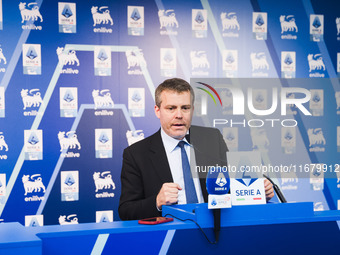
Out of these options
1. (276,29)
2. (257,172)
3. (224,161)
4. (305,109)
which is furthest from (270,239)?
(276,29)

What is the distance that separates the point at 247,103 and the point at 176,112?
0.37 metres

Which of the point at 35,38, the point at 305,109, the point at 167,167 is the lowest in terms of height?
the point at 167,167

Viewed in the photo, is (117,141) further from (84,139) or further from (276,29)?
(276,29)

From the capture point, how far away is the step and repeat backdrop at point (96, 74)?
12.0 feet

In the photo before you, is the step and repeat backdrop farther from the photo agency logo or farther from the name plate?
the name plate

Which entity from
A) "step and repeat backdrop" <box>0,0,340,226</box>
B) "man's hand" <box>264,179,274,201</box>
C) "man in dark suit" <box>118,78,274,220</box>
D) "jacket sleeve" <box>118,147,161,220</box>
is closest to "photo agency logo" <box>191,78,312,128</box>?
"man in dark suit" <box>118,78,274,220</box>

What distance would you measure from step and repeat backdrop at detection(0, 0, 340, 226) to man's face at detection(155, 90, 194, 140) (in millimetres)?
1648

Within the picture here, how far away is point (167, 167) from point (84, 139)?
183 centimetres

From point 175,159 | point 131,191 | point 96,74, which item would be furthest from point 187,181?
point 96,74

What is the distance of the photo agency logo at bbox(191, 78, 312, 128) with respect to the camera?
70.3 inches

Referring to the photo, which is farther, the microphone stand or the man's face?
the man's face

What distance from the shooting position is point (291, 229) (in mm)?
1496

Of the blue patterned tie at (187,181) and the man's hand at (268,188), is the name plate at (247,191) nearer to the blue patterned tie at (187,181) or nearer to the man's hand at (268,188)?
the man's hand at (268,188)

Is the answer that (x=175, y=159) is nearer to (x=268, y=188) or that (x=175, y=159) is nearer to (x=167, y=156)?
(x=167, y=156)
